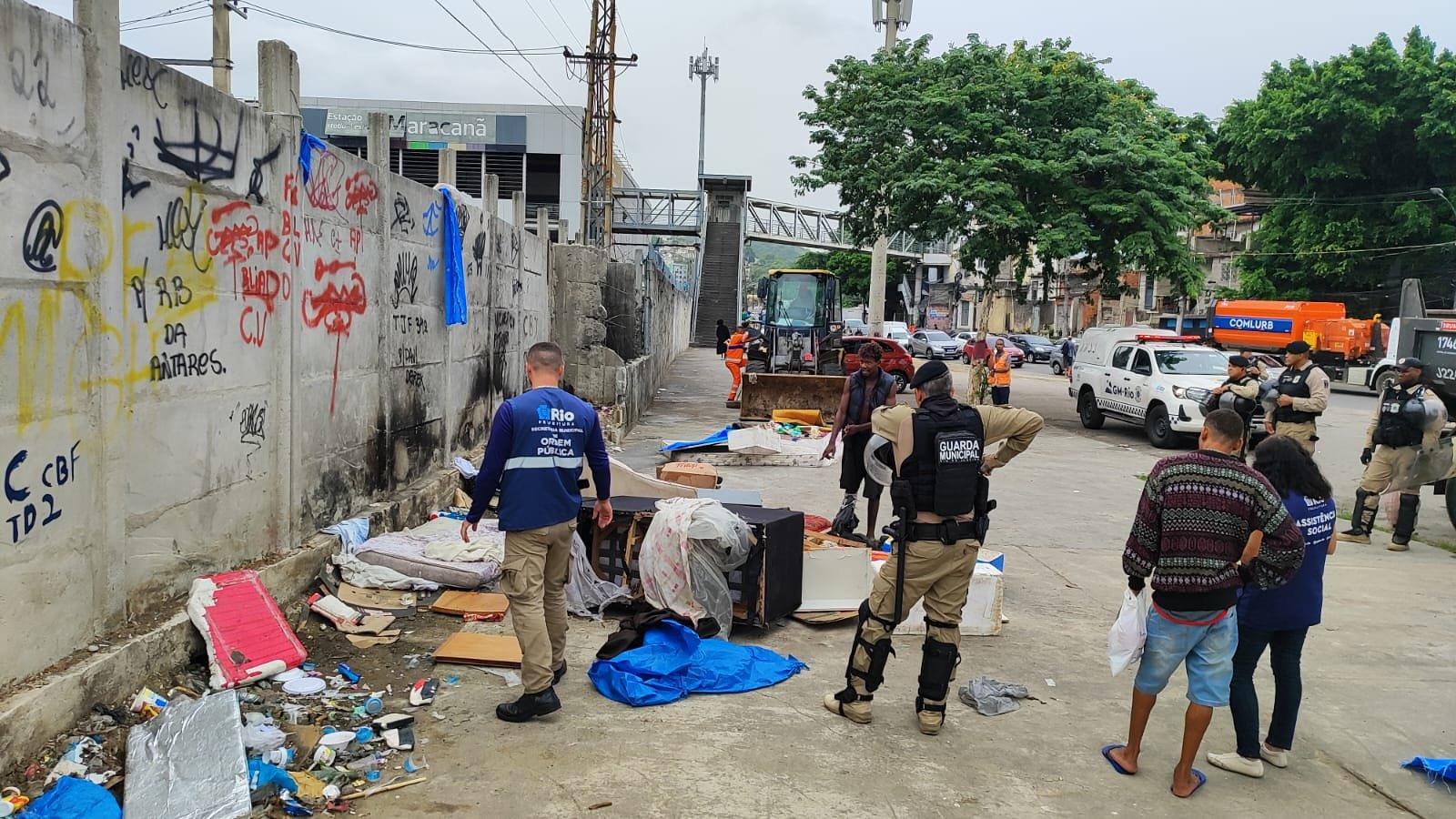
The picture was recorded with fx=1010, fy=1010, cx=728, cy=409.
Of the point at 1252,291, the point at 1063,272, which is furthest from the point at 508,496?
the point at 1063,272

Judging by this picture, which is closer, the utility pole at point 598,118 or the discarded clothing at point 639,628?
the discarded clothing at point 639,628

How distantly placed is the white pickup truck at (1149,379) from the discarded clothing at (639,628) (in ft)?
39.9

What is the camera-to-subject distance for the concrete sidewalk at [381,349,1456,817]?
13.7ft

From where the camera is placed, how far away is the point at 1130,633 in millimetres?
4402

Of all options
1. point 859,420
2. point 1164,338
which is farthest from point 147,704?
point 1164,338

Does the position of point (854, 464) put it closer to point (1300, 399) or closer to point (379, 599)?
point (379, 599)

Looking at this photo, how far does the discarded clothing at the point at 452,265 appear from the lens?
9.34 m

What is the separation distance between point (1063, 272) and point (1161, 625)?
221 ft

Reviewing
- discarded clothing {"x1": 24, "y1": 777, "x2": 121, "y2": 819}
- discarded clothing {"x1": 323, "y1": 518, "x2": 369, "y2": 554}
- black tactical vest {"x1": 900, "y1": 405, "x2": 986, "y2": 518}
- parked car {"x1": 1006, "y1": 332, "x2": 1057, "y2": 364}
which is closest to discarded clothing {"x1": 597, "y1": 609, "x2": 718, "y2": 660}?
black tactical vest {"x1": 900, "y1": 405, "x2": 986, "y2": 518}

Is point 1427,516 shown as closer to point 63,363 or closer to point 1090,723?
point 1090,723

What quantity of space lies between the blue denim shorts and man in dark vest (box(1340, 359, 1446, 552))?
6.66 m

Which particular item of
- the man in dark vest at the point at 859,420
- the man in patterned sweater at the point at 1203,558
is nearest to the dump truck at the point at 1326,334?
the man in dark vest at the point at 859,420

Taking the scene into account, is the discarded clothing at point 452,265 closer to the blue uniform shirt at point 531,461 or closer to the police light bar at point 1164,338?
the blue uniform shirt at point 531,461

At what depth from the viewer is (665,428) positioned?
17.1m
